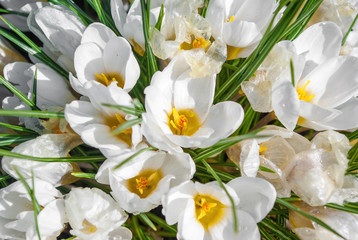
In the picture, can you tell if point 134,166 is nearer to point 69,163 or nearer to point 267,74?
point 69,163

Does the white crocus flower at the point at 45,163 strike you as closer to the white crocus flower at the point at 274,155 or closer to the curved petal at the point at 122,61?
the curved petal at the point at 122,61

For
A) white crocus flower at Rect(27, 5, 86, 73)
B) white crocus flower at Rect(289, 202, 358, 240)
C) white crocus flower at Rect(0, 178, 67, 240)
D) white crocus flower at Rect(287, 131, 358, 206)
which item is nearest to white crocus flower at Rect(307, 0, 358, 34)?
white crocus flower at Rect(287, 131, 358, 206)

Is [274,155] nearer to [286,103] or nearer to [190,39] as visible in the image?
[286,103]

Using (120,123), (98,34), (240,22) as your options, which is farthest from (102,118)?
(240,22)

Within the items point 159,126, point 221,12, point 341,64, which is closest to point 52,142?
point 159,126

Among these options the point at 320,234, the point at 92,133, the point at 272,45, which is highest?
the point at 272,45
